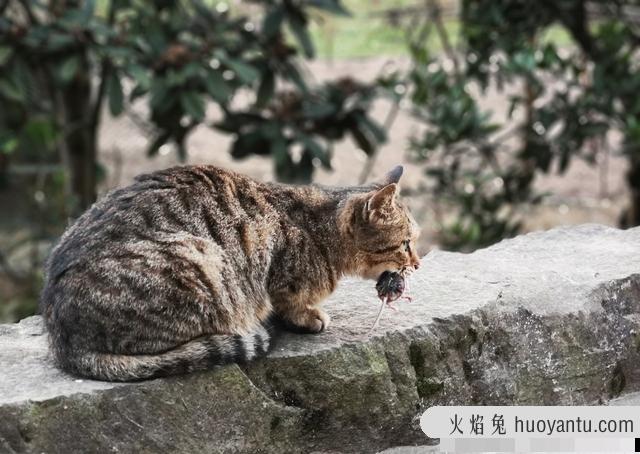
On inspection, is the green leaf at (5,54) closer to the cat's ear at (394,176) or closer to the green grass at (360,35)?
the cat's ear at (394,176)

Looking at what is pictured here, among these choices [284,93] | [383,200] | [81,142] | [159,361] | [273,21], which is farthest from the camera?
[81,142]

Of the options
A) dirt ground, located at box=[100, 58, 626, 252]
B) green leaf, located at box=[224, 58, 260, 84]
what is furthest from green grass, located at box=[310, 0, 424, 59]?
green leaf, located at box=[224, 58, 260, 84]

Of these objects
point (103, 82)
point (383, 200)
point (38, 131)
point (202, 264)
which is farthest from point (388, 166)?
point (202, 264)

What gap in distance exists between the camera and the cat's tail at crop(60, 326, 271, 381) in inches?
147

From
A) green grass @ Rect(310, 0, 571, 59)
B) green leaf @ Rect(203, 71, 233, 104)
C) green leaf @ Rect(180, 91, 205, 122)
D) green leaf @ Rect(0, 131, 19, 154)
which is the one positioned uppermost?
green grass @ Rect(310, 0, 571, 59)

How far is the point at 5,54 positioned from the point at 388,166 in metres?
4.86

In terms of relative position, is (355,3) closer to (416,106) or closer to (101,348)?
(416,106)

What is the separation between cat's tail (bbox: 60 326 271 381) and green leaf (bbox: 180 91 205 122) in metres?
2.67

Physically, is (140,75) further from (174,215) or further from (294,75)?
(174,215)

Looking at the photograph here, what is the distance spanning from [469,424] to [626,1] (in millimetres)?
4612

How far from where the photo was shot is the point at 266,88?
6.77 m

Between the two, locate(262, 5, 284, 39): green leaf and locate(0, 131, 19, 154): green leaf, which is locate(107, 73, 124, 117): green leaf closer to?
locate(0, 131, 19, 154): green leaf

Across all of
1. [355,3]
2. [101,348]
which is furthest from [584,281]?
[355,3]

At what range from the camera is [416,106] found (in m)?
7.41
